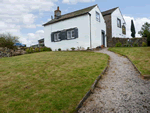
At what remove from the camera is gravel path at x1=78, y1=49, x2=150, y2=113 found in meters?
3.73

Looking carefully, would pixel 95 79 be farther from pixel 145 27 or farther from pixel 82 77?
pixel 145 27

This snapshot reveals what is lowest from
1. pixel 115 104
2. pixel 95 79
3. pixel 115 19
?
pixel 115 104

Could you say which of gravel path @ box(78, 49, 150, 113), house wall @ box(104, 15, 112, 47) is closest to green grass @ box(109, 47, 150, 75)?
gravel path @ box(78, 49, 150, 113)

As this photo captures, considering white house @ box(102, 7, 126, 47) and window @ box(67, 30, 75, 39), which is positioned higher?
white house @ box(102, 7, 126, 47)

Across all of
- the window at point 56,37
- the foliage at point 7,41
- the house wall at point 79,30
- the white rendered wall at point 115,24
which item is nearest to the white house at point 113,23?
the white rendered wall at point 115,24

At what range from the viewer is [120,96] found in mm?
4527

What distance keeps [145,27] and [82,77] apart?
4544 cm

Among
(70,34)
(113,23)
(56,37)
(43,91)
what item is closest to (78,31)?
(70,34)

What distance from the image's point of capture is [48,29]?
72.9ft

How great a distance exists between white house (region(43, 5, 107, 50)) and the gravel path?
11492 millimetres

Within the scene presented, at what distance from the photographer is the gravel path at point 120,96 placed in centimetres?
373

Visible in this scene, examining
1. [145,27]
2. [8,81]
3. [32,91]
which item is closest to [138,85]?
[32,91]

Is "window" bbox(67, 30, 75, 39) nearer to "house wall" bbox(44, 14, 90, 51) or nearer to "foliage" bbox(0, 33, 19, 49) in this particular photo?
"house wall" bbox(44, 14, 90, 51)

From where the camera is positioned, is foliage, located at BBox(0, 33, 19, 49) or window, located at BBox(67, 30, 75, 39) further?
window, located at BBox(67, 30, 75, 39)
